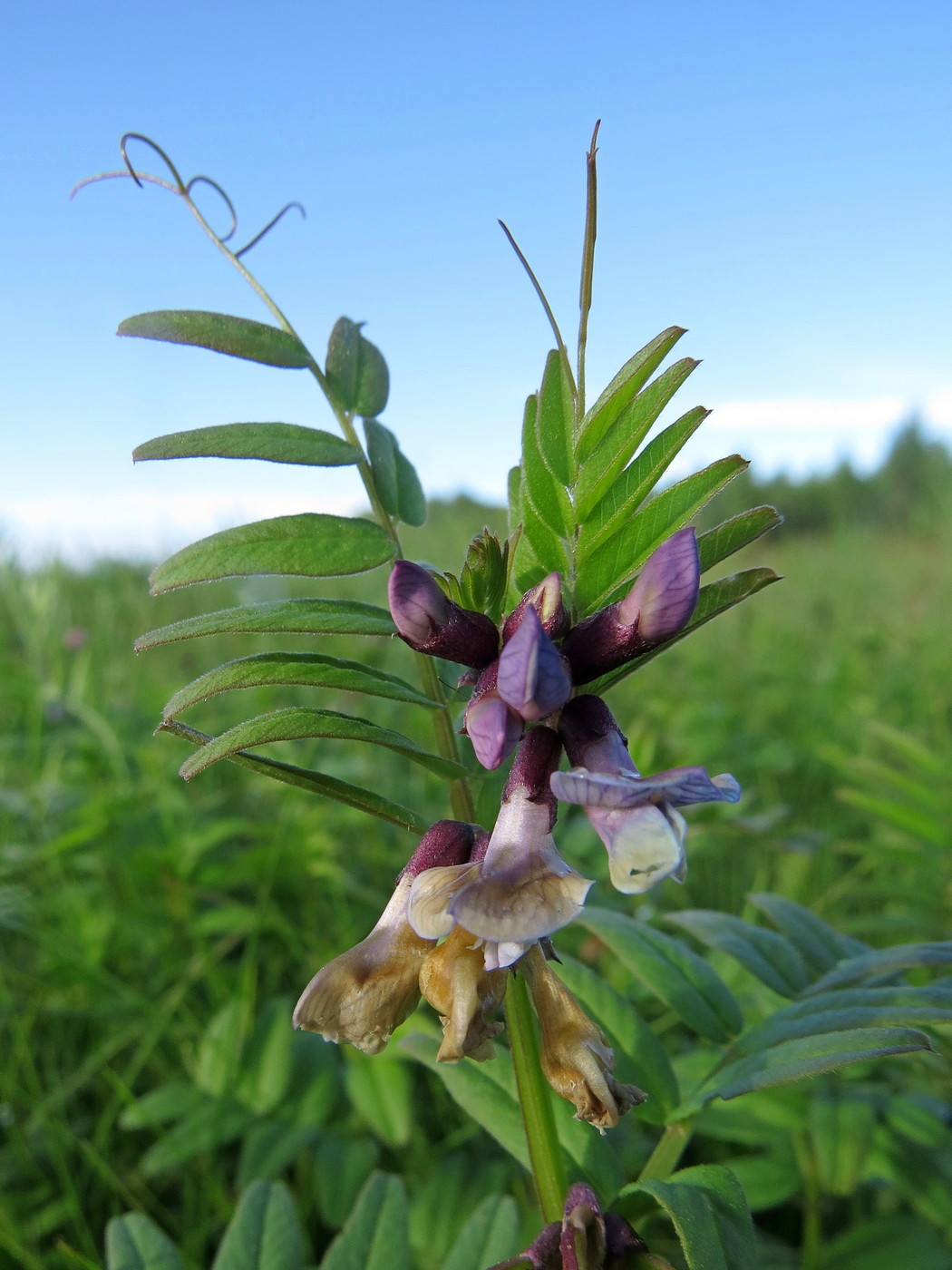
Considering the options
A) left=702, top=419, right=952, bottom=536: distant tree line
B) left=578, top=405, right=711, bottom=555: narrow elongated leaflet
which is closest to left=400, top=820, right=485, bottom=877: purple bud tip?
left=578, top=405, right=711, bottom=555: narrow elongated leaflet

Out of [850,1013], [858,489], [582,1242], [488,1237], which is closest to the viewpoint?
[582,1242]

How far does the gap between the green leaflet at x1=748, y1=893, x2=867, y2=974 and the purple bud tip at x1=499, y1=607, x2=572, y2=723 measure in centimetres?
66

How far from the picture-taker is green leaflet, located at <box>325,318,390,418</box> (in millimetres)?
945

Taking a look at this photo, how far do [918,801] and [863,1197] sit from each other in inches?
30.7

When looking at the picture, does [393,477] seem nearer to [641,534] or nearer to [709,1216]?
[641,534]

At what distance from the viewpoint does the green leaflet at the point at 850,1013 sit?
765 mm

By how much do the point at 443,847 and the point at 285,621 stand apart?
0.21 meters

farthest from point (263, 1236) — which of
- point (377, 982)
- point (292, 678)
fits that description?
point (292, 678)

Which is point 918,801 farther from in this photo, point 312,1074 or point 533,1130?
point 533,1130

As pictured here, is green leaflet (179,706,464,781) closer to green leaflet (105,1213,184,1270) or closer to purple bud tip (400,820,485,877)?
purple bud tip (400,820,485,877)

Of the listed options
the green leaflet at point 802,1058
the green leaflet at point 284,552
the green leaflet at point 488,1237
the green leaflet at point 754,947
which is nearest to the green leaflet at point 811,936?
the green leaflet at point 754,947

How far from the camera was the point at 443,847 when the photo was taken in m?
0.68

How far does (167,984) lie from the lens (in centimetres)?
215

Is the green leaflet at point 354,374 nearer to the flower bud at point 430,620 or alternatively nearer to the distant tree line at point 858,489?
the flower bud at point 430,620
